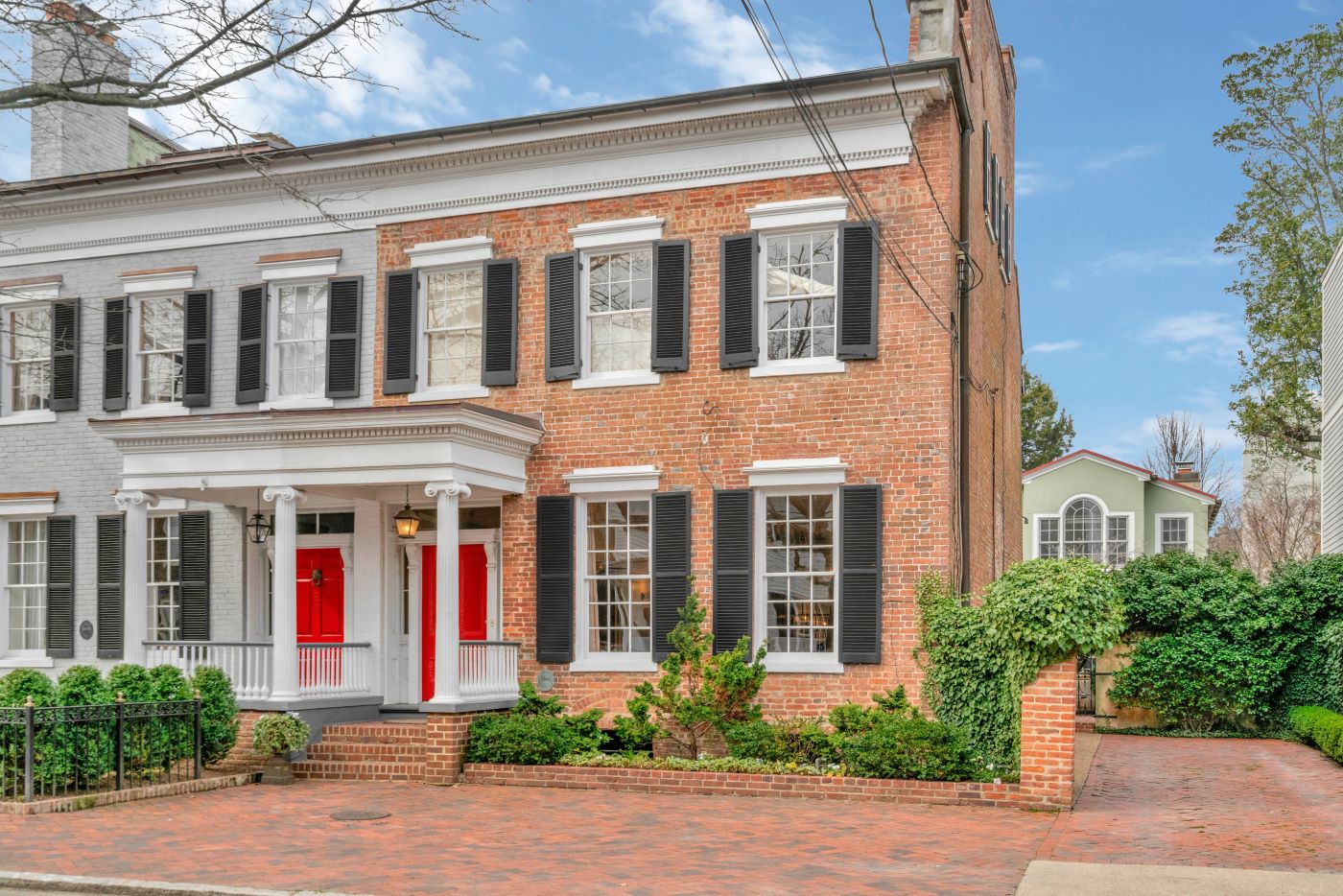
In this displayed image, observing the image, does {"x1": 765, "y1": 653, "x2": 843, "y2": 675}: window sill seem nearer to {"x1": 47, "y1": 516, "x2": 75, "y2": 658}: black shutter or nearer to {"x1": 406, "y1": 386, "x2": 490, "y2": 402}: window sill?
{"x1": 406, "y1": 386, "x2": 490, "y2": 402}: window sill

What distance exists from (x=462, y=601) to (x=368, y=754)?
111 inches

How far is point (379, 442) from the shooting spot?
621 inches

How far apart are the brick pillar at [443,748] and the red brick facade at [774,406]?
1.83 metres

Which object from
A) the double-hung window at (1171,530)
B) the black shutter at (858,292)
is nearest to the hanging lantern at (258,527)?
the black shutter at (858,292)

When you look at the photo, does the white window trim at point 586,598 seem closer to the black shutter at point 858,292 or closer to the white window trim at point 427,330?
the white window trim at point 427,330

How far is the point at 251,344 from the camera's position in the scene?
61.6 ft

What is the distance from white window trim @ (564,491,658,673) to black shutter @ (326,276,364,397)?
11.7 feet

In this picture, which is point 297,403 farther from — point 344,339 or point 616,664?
point 616,664

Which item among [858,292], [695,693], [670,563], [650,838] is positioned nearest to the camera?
[650,838]

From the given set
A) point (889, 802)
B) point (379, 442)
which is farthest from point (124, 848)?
point (889, 802)

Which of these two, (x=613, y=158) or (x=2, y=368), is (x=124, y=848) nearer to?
(x=613, y=158)

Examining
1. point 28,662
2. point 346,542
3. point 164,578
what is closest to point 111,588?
point 164,578

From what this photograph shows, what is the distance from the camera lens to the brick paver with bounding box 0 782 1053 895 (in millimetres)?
9570

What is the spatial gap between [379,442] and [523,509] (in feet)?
7.34
